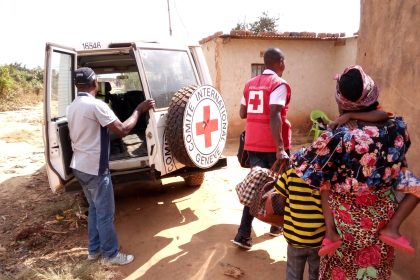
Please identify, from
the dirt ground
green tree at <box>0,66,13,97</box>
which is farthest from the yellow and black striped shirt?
Answer: green tree at <box>0,66,13,97</box>

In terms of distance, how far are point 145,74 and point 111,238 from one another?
1.75 metres

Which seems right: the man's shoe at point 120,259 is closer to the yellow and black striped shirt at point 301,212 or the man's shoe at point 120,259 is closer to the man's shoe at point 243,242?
the man's shoe at point 243,242

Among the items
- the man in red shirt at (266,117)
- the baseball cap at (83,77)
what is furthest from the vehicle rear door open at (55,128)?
the man in red shirt at (266,117)

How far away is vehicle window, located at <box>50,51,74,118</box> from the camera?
3857 mm

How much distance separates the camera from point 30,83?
22.9 metres

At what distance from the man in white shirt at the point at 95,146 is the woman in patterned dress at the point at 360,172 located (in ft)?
6.26

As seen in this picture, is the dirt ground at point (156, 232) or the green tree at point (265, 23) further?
the green tree at point (265, 23)

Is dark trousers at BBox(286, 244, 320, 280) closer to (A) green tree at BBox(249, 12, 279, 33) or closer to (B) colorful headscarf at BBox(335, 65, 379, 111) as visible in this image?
(B) colorful headscarf at BBox(335, 65, 379, 111)

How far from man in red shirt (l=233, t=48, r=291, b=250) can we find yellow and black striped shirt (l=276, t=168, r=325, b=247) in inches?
41.3

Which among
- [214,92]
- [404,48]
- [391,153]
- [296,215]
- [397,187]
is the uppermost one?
[404,48]

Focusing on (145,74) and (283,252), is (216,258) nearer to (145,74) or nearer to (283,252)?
(283,252)

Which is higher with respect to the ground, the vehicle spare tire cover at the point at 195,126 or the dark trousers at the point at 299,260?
the vehicle spare tire cover at the point at 195,126

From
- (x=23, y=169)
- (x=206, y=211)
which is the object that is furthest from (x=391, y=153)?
(x=23, y=169)

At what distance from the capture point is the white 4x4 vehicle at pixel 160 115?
3584 mm
